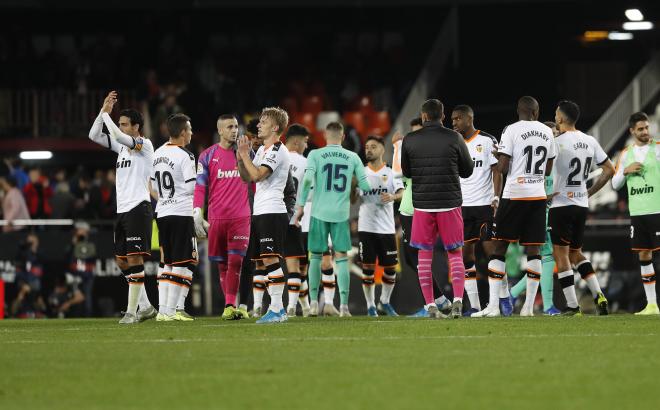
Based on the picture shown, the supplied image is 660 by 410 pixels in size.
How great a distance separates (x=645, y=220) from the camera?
15.4 meters

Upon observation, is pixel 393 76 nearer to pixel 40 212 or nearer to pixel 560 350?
pixel 40 212

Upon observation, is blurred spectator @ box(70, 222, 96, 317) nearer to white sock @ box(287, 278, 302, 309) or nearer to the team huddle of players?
the team huddle of players

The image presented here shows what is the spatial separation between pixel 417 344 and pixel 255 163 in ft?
13.2

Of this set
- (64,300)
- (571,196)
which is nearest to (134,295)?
(571,196)

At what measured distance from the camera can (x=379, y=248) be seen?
54.4 feet

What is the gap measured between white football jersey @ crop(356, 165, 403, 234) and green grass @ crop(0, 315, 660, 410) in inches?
171

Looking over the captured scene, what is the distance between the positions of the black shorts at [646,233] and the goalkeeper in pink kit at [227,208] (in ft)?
15.9

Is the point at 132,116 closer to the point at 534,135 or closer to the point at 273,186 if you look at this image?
the point at 273,186

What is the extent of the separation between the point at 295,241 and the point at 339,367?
285 inches

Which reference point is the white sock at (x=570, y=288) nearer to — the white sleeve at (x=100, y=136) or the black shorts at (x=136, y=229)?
the black shorts at (x=136, y=229)

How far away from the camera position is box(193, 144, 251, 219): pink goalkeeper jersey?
1439cm

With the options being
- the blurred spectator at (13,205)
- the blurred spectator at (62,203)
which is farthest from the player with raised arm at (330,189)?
the blurred spectator at (13,205)

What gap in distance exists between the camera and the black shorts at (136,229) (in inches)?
543

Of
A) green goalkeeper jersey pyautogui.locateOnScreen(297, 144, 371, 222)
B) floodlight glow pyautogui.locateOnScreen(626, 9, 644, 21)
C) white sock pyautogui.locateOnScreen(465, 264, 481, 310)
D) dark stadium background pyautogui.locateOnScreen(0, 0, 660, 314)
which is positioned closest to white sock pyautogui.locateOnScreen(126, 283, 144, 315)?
green goalkeeper jersey pyautogui.locateOnScreen(297, 144, 371, 222)
